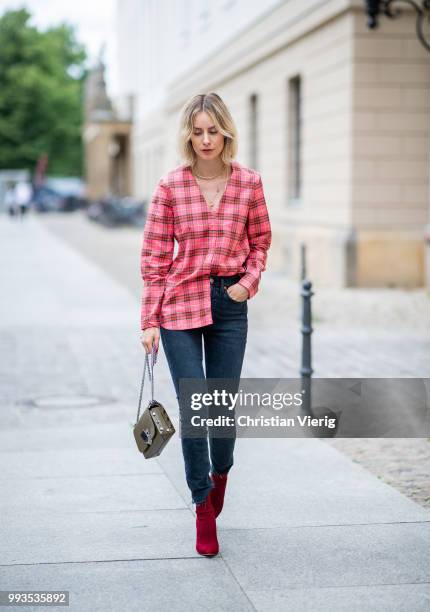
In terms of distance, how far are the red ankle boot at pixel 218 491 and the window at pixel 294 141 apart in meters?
16.0

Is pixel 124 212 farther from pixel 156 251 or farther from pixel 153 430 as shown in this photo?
pixel 153 430

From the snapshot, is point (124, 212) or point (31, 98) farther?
point (31, 98)

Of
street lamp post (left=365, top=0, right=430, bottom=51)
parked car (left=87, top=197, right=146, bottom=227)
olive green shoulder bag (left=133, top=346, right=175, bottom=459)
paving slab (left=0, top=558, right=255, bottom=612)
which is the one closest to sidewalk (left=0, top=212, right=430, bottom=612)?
paving slab (left=0, top=558, right=255, bottom=612)

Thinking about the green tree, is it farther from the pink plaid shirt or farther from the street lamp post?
the pink plaid shirt

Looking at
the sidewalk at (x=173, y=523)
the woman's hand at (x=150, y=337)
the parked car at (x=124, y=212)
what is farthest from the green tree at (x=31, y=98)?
the woman's hand at (x=150, y=337)

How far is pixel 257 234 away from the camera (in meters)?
4.92

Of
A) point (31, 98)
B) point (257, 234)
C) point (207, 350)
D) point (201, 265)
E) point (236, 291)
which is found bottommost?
point (207, 350)

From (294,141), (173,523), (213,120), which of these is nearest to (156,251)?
(213,120)

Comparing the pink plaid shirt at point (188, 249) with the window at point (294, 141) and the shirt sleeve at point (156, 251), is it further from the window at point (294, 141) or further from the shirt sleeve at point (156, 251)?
the window at point (294, 141)

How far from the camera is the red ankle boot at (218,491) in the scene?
5.03m

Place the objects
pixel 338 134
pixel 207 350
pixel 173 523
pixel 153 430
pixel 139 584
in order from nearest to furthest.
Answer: pixel 139 584
pixel 153 430
pixel 207 350
pixel 173 523
pixel 338 134

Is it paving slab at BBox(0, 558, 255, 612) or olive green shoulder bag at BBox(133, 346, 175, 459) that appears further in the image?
olive green shoulder bag at BBox(133, 346, 175, 459)

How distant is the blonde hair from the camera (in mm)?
4719

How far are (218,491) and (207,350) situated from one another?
0.64m
